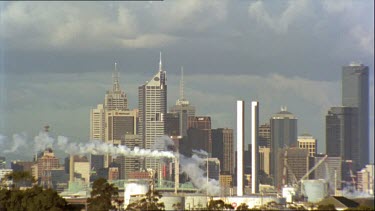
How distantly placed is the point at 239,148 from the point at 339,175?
956 cm

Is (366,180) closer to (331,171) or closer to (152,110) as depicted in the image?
(331,171)

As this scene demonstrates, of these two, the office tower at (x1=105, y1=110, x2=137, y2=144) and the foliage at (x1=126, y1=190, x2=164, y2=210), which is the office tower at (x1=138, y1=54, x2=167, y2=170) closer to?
the office tower at (x1=105, y1=110, x2=137, y2=144)

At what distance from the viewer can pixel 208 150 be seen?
46469 mm

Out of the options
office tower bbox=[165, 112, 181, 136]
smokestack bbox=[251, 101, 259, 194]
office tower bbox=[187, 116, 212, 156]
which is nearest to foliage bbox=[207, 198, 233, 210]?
office tower bbox=[187, 116, 212, 156]

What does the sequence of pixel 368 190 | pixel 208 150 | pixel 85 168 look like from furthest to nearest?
pixel 208 150
pixel 85 168
pixel 368 190

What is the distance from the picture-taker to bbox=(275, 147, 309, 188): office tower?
146ft

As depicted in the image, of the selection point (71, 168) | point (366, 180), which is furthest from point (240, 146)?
point (366, 180)

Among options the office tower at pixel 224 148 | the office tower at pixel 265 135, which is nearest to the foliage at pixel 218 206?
the office tower at pixel 224 148

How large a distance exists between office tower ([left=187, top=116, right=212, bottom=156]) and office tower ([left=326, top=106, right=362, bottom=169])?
7.41m

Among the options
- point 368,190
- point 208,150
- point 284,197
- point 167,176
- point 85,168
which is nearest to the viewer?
point 368,190

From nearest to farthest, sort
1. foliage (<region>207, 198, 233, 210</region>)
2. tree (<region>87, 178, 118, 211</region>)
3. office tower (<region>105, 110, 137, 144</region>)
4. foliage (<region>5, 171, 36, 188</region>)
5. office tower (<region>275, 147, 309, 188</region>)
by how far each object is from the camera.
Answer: foliage (<region>5, 171, 36, 188</region>) < tree (<region>87, 178, 118, 211</region>) < foliage (<region>207, 198, 233, 210</region>) < office tower (<region>105, 110, 137, 144</region>) < office tower (<region>275, 147, 309, 188</region>)

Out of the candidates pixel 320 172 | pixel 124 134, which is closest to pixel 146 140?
pixel 124 134

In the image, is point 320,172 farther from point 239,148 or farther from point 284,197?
point 239,148

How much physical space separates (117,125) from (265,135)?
9.75m
